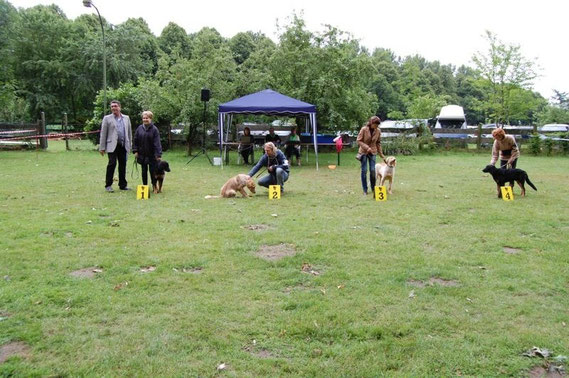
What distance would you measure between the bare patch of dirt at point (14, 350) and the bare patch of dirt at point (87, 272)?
4.32 ft

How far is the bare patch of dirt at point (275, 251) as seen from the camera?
4.98m

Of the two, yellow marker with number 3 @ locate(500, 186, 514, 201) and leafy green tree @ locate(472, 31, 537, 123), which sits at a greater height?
leafy green tree @ locate(472, 31, 537, 123)

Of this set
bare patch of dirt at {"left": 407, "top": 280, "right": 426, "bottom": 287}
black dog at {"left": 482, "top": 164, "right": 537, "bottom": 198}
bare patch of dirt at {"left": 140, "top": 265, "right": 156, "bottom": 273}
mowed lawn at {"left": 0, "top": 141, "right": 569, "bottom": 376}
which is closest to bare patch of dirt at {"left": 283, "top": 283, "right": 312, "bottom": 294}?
mowed lawn at {"left": 0, "top": 141, "right": 569, "bottom": 376}

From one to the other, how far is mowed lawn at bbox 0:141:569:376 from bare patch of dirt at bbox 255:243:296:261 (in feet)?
0.11

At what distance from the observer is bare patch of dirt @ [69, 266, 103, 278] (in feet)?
14.2

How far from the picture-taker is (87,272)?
443 centimetres

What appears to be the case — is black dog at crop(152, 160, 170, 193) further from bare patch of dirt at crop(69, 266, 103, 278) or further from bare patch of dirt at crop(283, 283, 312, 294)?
bare patch of dirt at crop(283, 283, 312, 294)

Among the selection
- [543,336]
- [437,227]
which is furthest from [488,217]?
[543,336]

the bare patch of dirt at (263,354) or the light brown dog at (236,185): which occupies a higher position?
the light brown dog at (236,185)

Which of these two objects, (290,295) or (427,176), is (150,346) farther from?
(427,176)

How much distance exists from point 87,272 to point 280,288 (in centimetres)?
188

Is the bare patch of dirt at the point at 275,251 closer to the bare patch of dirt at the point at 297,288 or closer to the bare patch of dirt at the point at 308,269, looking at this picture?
the bare patch of dirt at the point at 308,269

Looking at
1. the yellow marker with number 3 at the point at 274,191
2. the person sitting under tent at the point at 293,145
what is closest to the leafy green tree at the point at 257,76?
the person sitting under tent at the point at 293,145

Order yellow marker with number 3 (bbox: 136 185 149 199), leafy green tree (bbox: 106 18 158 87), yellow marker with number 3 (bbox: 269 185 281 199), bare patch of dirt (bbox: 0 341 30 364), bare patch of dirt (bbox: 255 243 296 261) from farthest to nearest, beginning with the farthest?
leafy green tree (bbox: 106 18 158 87)
yellow marker with number 3 (bbox: 269 185 281 199)
yellow marker with number 3 (bbox: 136 185 149 199)
bare patch of dirt (bbox: 255 243 296 261)
bare patch of dirt (bbox: 0 341 30 364)
